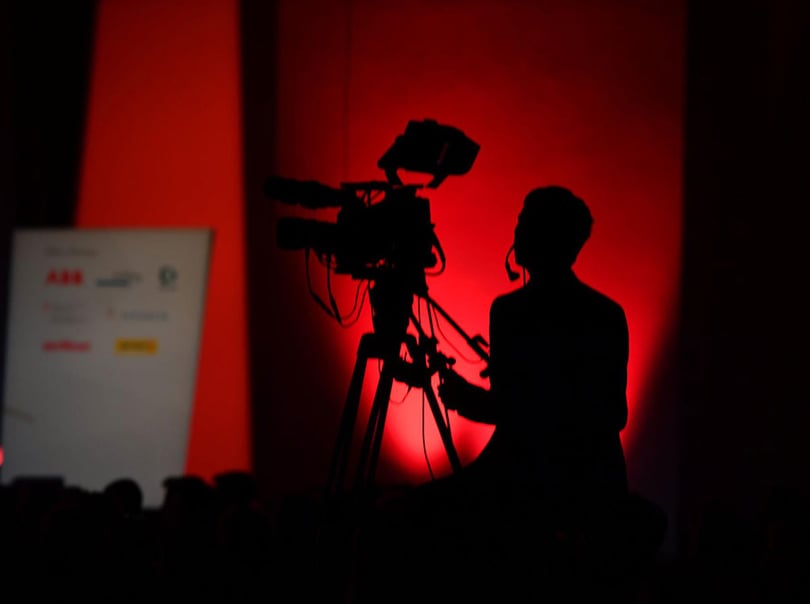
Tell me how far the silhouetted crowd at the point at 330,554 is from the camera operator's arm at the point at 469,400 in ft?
0.65

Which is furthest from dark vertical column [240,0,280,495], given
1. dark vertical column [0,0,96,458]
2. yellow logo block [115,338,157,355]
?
dark vertical column [0,0,96,458]

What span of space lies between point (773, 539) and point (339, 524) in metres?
1.56

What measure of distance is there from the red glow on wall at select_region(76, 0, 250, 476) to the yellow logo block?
0.39 m

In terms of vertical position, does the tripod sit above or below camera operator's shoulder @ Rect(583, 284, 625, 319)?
below

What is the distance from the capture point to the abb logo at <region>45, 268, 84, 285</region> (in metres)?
3.95

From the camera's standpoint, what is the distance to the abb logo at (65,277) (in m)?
3.95

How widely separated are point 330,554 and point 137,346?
2.53 metres

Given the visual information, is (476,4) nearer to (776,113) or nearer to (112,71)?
(776,113)

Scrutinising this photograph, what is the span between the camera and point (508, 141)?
3516 mm

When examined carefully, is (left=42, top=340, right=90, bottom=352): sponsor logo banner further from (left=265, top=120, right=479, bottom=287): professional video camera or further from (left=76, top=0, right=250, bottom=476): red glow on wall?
(left=265, top=120, right=479, bottom=287): professional video camera

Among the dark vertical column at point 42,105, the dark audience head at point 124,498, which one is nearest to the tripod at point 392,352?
the dark audience head at point 124,498

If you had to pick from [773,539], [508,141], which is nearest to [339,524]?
[773,539]

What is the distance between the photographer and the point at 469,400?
146cm

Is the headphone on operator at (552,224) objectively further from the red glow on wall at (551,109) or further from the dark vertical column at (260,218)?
the dark vertical column at (260,218)
